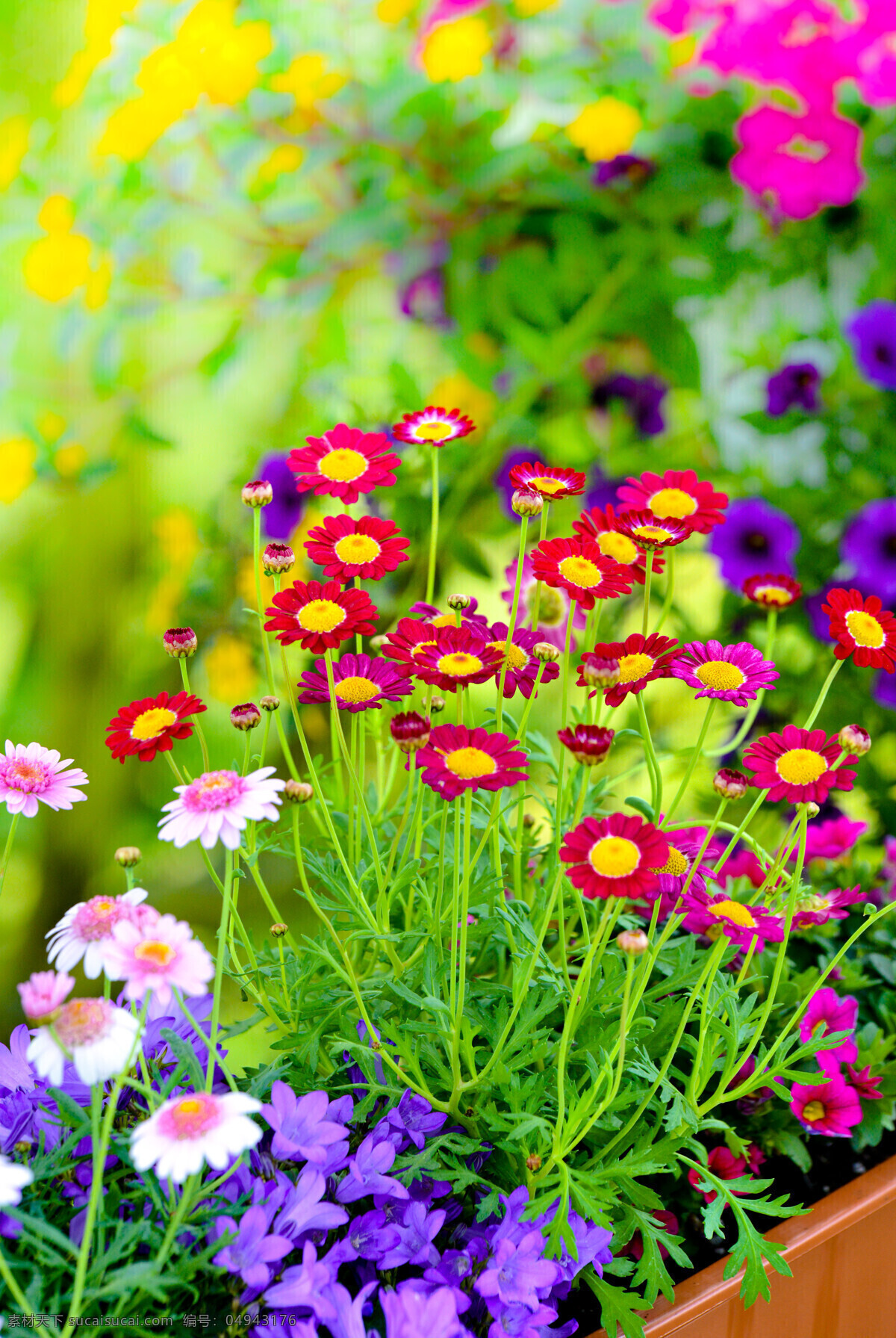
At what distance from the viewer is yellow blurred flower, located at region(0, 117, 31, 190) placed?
1021 mm

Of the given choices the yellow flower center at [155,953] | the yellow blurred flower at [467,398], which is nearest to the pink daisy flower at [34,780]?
the yellow flower center at [155,953]

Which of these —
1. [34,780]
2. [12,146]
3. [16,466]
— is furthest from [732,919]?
[12,146]

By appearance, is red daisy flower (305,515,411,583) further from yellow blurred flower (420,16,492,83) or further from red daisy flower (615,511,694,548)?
yellow blurred flower (420,16,492,83)

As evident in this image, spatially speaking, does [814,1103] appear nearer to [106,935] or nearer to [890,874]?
[890,874]

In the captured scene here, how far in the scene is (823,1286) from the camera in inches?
25.4

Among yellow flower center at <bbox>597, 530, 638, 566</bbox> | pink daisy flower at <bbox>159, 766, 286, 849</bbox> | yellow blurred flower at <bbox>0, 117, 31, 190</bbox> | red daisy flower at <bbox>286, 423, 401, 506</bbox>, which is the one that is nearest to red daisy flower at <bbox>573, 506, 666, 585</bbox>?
yellow flower center at <bbox>597, 530, 638, 566</bbox>

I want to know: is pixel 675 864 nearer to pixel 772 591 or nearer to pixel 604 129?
pixel 772 591

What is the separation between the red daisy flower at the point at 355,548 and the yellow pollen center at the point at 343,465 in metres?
0.02

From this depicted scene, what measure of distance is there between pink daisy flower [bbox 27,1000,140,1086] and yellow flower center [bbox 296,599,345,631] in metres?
0.18

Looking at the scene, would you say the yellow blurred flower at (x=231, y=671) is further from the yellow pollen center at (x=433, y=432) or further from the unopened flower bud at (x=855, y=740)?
the unopened flower bud at (x=855, y=740)

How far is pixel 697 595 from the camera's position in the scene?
1205 mm

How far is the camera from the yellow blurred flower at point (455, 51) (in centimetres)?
101

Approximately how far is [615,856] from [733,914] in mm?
133

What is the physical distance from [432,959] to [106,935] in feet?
0.60
